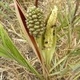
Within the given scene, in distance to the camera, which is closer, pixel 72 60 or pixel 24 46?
pixel 72 60

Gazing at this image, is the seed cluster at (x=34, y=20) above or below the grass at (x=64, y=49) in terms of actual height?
above

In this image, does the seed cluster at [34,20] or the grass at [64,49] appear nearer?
the seed cluster at [34,20]

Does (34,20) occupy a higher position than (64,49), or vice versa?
(34,20)

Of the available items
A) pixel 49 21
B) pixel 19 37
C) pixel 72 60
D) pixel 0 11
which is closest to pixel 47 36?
pixel 49 21

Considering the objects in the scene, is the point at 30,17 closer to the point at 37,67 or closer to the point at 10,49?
the point at 10,49

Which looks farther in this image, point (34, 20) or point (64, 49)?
point (64, 49)

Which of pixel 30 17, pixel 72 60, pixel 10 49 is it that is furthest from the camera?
pixel 72 60

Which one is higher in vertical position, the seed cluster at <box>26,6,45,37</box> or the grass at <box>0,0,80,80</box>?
the seed cluster at <box>26,6,45,37</box>

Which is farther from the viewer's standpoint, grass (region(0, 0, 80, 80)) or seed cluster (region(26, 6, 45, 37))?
grass (region(0, 0, 80, 80))
